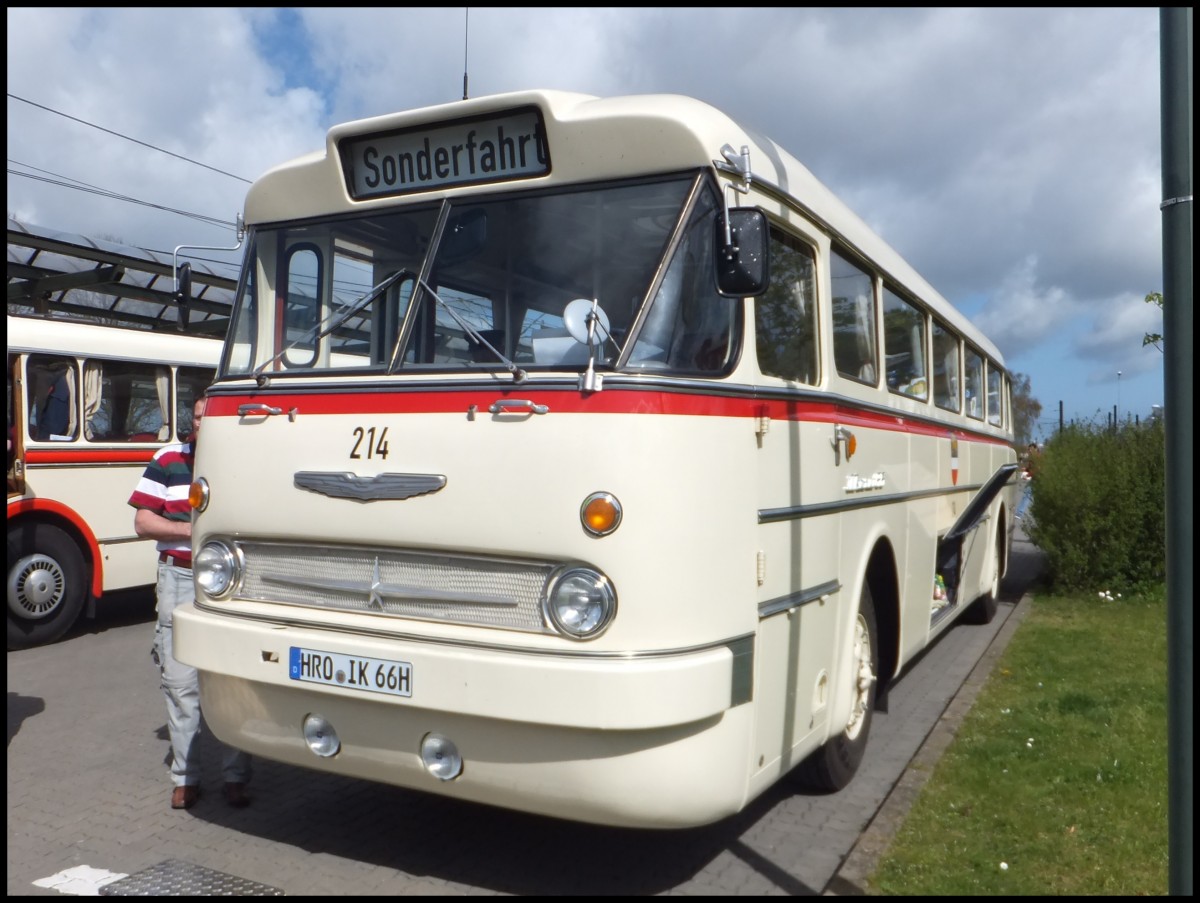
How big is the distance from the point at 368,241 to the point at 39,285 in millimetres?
9165

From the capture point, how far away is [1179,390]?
9.25 ft

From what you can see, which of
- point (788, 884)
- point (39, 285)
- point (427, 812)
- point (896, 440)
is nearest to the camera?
point (788, 884)

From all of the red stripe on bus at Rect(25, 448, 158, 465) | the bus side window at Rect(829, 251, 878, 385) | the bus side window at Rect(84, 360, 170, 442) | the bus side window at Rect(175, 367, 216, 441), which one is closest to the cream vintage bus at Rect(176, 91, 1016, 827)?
the bus side window at Rect(829, 251, 878, 385)

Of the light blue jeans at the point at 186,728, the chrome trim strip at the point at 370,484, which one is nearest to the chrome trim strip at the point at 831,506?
the chrome trim strip at the point at 370,484

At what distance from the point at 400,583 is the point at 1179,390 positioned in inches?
103

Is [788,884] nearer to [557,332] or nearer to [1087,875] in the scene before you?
[1087,875]

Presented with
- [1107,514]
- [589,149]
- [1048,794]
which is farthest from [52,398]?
[1107,514]

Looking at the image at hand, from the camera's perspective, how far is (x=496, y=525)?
12.8ft

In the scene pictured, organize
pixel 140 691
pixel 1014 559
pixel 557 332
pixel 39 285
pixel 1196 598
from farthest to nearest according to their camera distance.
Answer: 1. pixel 1014 559
2. pixel 39 285
3. pixel 140 691
4. pixel 557 332
5. pixel 1196 598

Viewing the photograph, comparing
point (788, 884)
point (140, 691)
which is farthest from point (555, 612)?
point (140, 691)

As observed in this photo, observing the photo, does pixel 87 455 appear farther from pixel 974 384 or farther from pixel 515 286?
pixel 974 384

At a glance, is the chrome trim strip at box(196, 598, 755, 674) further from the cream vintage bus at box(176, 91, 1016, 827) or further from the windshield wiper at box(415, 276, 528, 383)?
the windshield wiper at box(415, 276, 528, 383)

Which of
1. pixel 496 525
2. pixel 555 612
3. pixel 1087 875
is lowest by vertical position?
pixel 1087 875

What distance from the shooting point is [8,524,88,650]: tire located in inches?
372
